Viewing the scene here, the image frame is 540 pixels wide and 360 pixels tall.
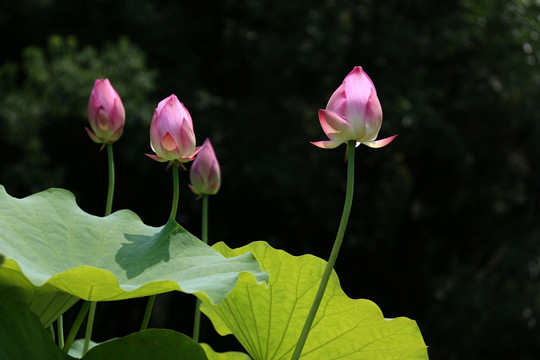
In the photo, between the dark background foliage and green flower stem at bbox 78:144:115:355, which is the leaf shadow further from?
the dark background foliage

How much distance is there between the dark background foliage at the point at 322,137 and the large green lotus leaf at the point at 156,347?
294 cm

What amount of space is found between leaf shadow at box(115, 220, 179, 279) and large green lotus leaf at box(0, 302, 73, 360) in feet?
0.30

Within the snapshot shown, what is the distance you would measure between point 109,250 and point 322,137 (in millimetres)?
3716

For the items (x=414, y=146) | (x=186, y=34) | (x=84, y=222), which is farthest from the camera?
(x=186, y=34)

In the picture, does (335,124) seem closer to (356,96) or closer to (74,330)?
(356,96)

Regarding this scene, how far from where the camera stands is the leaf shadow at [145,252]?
55 centimetres

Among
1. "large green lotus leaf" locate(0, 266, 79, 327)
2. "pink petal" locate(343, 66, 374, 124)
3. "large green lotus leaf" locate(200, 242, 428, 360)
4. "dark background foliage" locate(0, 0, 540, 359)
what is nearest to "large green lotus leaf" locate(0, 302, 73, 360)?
"large green lotus leaf" locate(0, 266, 79, 327)

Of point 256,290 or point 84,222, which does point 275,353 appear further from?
point 84,222

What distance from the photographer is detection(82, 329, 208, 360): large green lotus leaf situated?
19.1 inches

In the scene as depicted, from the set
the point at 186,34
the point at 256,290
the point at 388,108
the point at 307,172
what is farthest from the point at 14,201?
the point at 186,34

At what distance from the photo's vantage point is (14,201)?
590 millimetres

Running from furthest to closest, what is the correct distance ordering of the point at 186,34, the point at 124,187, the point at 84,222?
the point at 186,34 < the point at 124,187 < the point at 84,222

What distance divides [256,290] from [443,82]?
3.91 m

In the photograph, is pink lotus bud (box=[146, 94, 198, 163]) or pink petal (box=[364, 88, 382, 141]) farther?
pink lotus bud (box=[146, 94, 198, 163])
